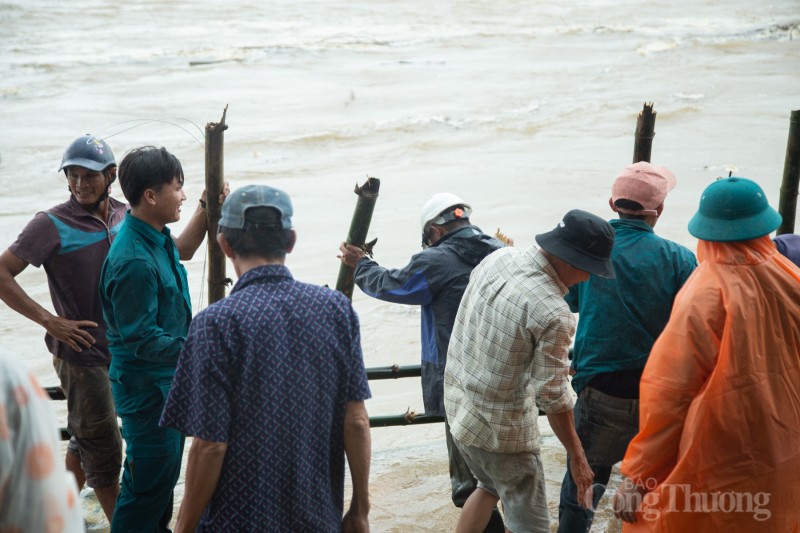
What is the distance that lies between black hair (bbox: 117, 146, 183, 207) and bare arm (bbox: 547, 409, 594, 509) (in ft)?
5.09

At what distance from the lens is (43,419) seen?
1632 millimetres

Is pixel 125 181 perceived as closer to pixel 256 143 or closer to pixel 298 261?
pixel 298 261

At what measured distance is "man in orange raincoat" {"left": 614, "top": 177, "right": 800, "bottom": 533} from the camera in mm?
2635

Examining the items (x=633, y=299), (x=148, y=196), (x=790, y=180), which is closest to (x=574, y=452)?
(x=633, y=299)

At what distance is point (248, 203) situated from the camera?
7.99ft

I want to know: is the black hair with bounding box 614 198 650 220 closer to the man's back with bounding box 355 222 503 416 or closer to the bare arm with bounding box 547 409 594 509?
the man's back with bounding box 355 222 503 416

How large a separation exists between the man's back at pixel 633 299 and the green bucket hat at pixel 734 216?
49 centimetres

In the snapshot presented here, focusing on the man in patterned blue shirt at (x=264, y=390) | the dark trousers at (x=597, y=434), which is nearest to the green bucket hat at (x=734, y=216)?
the dark trousers at (x=597, y=434)

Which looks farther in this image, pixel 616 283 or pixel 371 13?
pixel 371 13

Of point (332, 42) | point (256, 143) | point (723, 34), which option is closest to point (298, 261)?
point (256, 143)

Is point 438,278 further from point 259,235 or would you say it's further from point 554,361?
point 259,235

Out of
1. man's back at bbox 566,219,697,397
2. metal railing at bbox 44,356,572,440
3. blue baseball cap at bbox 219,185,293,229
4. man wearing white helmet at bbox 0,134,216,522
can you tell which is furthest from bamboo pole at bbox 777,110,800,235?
man wearing white helmet at bbox 0,134,216,522

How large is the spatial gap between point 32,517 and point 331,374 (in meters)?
0.96

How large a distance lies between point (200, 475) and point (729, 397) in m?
1.50
